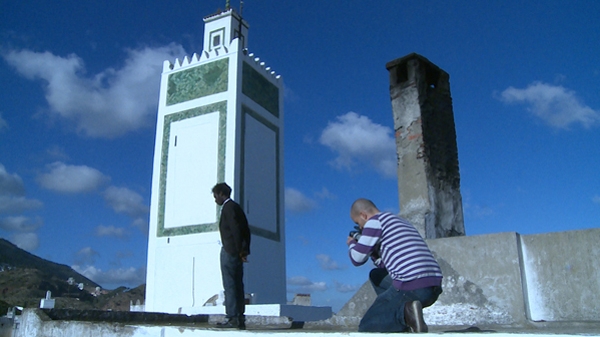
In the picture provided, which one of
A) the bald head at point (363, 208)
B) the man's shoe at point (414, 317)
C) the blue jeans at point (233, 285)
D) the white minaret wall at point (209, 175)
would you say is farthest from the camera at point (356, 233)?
the white minaret wall at point (209, 175)

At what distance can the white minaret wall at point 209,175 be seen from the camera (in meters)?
13.9

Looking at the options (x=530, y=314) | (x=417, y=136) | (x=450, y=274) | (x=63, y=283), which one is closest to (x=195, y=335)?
(x=450, y=274)

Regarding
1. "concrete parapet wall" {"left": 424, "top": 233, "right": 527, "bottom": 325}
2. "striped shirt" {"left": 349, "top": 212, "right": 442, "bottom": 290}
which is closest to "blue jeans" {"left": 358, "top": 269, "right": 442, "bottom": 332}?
"striped shirt" {"left": 349, "top": 212, "right": 442, "bottom": 290}

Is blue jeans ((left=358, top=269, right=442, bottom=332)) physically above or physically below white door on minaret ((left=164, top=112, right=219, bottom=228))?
below

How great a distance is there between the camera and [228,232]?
14.1 ft

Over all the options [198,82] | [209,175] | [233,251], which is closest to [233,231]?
[233,251]

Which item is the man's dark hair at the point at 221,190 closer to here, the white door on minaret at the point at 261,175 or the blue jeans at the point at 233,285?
the blue jeans at the point at 233,285

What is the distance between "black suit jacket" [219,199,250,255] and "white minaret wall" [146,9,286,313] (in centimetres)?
922

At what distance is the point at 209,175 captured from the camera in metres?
14.4

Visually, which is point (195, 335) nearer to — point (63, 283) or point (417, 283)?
point (417, 283)

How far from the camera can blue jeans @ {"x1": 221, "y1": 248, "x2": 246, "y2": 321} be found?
414cm

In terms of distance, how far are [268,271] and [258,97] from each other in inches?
219

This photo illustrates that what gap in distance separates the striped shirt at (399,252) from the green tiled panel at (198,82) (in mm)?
12810

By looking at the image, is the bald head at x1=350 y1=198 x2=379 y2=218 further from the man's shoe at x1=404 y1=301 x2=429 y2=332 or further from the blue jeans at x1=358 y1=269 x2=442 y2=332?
the man's shoe at x1=404 y1=301 x2=429 y2=332
